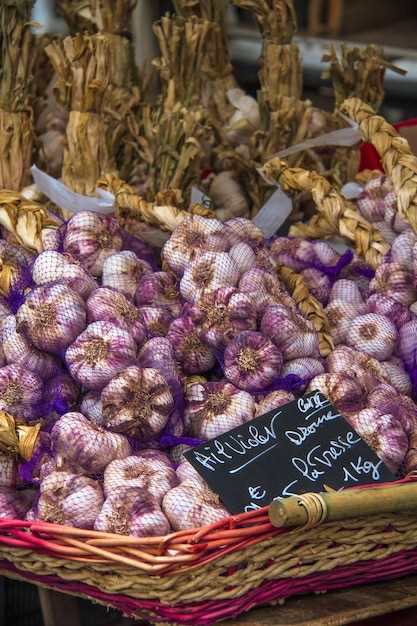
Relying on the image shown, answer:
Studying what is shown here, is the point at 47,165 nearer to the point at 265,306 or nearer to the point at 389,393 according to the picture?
the point at 265,306

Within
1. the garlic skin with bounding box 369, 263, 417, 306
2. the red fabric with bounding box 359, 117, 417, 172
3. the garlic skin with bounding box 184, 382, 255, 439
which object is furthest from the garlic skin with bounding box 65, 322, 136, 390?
the red fabric with bounding box 359, 117, 417, 172

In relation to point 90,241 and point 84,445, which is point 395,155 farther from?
point 84,445

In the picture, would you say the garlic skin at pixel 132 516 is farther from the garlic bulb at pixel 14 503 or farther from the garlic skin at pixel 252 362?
the garlic skin at pixel 252 362

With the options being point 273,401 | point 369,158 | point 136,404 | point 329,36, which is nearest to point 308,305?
point 273,401

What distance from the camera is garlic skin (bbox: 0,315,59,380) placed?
1.39 m

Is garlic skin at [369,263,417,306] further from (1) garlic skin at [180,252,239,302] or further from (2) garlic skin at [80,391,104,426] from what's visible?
(2) garlic skin at [80,391,104,426]

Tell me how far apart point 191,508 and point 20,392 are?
1.06 feet

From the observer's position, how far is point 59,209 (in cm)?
194

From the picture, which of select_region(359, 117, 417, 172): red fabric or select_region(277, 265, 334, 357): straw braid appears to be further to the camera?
select_region(359, 117, 417, 172): red fabric

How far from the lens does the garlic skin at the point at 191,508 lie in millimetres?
1176

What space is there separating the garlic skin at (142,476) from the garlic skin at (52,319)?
0.22 meters

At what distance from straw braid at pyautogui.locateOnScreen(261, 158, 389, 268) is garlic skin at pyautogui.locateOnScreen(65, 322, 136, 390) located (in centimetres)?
54

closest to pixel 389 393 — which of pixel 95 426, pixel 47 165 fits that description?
pixel 95 426

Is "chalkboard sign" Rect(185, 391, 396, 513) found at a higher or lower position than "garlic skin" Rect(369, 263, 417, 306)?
lower
